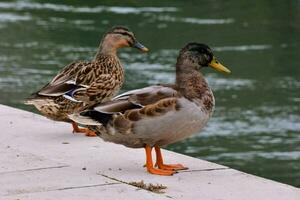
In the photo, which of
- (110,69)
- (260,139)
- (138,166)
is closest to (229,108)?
(260,139)

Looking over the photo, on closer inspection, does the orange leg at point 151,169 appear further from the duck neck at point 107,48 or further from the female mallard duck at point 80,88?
the duck neck at point 107,48

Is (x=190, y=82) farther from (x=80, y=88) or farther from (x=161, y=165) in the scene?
(x=80, y=88)

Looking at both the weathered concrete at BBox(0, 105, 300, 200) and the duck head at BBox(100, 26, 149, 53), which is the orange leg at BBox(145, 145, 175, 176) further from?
the duck head at BBox(100, 26, 149, 53)

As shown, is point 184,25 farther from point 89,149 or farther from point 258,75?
point 89,149

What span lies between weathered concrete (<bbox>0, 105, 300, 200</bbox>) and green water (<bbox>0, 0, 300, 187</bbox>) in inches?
149

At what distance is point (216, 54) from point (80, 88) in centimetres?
1147

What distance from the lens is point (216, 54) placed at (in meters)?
19.6

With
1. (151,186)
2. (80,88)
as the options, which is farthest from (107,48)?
(151,186)

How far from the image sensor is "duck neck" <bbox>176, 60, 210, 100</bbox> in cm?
706

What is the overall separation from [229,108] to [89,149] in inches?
296

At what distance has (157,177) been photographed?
273 inches

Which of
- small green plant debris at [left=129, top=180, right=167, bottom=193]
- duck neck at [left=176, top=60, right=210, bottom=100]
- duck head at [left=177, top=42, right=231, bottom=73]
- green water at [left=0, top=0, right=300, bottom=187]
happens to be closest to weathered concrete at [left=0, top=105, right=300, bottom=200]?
small green plant debris at [left=129, top=180, right=167, bottom=193]

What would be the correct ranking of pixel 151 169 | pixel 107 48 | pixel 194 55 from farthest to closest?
1. pixel 107 48
2. pixel 194 55
3. pixel 151 169

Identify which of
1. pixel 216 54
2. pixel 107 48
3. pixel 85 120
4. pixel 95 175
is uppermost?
pixel 107 48
